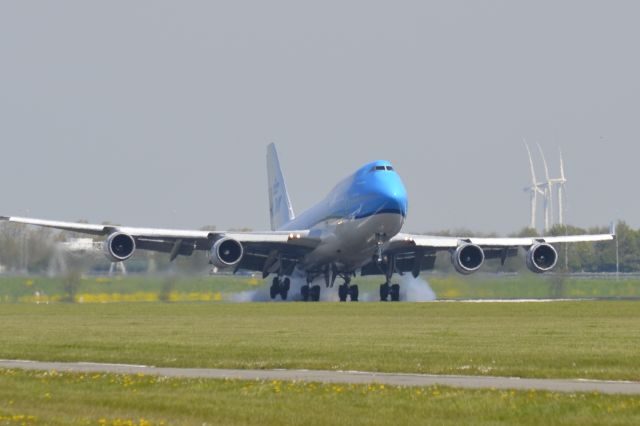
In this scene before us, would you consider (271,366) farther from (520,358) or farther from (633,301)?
(633,301)

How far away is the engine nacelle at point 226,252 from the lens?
69.9m

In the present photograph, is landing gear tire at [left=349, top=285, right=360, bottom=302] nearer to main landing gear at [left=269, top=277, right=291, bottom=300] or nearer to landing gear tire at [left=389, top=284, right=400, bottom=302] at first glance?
landing gear tire at [left=389, top=284, right=400, bottom=302]

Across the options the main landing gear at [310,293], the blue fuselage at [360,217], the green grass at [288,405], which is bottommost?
the green grass at [288,405]

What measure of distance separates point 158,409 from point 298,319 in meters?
30.6

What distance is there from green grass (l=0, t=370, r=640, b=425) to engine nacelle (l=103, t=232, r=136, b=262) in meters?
43.7

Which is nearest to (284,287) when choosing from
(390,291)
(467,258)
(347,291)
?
(347,291)

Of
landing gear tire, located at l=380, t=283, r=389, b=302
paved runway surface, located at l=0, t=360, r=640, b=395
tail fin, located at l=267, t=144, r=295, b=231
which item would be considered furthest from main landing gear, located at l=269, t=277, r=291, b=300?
paved runway surface, located at l=0, t=360, r=640, b=395

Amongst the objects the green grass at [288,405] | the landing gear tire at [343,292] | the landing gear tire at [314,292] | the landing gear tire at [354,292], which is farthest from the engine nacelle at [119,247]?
the green grass at [288,405]

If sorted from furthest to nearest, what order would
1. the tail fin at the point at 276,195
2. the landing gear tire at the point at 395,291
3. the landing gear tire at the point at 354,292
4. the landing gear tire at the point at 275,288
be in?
the tail fin at the point at 276,195
the landing gear tire at the point at 275,288
the landing gear tire at the point at 354,292
the landing gear tire at the point at 395,291

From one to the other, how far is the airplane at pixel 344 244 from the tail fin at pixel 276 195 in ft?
40.8

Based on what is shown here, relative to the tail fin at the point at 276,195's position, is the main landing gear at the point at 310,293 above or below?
below

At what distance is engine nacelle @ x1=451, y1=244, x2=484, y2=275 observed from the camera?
72.5 meters

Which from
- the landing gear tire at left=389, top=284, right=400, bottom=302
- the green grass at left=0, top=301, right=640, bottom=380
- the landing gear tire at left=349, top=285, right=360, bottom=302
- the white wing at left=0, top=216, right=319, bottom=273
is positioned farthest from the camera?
the landing gear tire at left=349, top=285, right=360, bottom=302

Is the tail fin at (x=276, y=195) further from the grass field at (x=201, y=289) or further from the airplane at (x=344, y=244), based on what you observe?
the airplane at (x=344, y=244)
